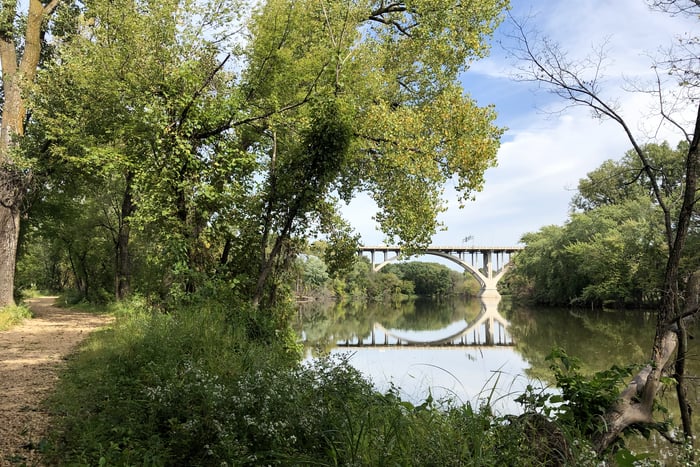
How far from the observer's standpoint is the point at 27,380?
5.22 meters

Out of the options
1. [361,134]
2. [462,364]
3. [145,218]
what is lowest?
[462,364]

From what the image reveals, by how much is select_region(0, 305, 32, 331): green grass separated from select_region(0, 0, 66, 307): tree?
39 centimetres

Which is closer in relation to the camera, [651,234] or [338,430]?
[338,430]

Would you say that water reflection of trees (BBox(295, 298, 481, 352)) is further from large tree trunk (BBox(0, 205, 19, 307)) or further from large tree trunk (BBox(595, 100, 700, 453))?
large tree trunk (BBox(0, 205, 19, 307))

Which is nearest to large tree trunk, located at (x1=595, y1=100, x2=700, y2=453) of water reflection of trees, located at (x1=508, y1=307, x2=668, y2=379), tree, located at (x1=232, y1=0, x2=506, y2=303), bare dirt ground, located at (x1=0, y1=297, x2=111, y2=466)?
bare dirt ground, located at (x1=0, y1=297, x2=111, y2=466)

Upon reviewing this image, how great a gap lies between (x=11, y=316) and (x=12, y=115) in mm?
4864

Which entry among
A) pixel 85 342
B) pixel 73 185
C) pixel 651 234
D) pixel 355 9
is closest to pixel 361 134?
pixel 355 9

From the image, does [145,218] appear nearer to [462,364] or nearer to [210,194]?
[210,194]

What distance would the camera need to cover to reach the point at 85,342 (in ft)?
26.6

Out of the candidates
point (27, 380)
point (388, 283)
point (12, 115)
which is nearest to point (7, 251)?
point (12, 115)

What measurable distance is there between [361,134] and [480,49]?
13.0ft

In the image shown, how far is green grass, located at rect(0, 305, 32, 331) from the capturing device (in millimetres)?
10086

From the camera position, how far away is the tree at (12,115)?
11.8 meters

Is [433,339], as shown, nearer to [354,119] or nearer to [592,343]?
[592,343]
